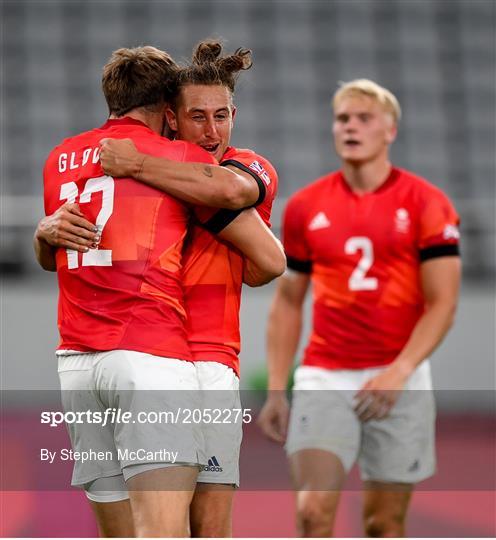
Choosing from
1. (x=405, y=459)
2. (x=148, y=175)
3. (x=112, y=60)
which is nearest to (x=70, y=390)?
(x=148, y=175)

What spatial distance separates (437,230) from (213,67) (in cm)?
175

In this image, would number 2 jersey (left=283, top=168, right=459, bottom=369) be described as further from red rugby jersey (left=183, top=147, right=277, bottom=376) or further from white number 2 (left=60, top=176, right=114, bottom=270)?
white number 2 (left=60, top=176, right=114, bottom=270)

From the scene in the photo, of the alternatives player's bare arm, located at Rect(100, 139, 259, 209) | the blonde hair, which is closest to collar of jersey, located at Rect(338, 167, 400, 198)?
the blonde hair

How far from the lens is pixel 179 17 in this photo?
12.7 meters

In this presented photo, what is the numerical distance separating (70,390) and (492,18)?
35.3 feet

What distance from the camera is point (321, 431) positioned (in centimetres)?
469

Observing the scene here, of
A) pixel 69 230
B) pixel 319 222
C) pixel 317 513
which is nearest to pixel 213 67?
pixel 69 230

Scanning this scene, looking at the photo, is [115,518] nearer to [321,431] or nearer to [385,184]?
[321,431]

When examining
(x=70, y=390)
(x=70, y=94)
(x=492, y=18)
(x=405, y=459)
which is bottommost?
(x=405, y=459)

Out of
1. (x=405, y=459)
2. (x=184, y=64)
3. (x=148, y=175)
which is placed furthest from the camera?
(x=405, y=459)

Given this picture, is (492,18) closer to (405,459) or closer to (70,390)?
(405,459)

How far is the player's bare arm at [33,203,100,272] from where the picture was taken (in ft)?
10.6

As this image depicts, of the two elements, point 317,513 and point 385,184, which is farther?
point 385,184

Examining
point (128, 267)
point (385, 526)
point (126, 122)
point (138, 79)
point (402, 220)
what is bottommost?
→ point (385, 526)
